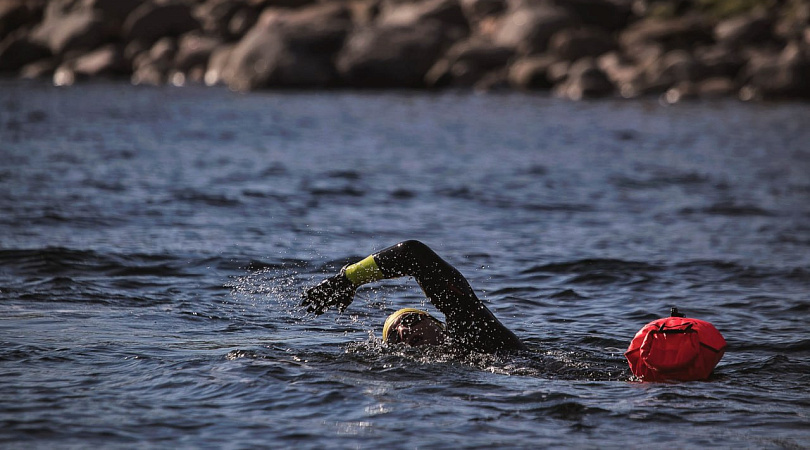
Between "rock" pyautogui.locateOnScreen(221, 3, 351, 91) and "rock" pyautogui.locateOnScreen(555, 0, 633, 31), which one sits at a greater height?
"rock" pyautogui.locateOnScreen(555, 0, 633, 31)

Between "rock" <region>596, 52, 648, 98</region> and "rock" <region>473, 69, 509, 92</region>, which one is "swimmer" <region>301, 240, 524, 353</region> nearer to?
"rock" <region>596, 52, 648, 98</region>

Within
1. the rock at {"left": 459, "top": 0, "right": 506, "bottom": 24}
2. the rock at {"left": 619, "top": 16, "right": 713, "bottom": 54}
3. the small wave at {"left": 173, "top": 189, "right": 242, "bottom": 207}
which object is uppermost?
the rock at {"left": 459, "top": 0, "right": 506, "bottom": 24}

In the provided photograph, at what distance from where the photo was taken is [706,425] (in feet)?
23.1

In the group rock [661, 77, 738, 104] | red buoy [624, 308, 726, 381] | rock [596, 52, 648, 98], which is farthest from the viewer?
rock [596, 52, 648, 98]

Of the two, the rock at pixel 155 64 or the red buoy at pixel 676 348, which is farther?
the rock at pixel 155 64

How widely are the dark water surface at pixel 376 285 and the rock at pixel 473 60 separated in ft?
59.5

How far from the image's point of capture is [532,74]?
43.2m

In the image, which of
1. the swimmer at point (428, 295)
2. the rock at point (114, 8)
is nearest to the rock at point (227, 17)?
the rock at point (114, 8)

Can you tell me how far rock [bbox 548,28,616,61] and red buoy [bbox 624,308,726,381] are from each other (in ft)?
121

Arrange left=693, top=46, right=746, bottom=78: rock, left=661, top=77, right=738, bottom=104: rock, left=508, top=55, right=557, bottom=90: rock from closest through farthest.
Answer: left=661, top=77, right=738, bottom=104: rock < left=693, top=46, right=746, bottom=78: rock < left=508, top=55, right=557, bottom=90: rock

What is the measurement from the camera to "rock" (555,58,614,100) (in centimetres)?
4100

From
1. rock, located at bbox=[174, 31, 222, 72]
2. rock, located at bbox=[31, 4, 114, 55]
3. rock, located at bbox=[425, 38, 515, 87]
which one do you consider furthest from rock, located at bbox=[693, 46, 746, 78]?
rock, located at bbox=[31, 4, 114, 55]

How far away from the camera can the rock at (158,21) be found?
4928 cm

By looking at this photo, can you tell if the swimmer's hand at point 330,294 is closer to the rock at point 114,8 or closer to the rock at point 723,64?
the rock at point 723,64
